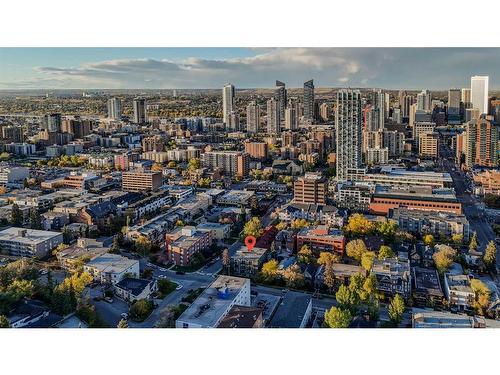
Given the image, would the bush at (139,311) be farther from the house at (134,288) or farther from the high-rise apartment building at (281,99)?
the high-rise apartment building at (281,99)

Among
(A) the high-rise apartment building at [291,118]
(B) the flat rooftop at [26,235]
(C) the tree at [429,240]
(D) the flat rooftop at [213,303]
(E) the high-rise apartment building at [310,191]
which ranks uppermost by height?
(A) the high-rise apartment building at [291,118]

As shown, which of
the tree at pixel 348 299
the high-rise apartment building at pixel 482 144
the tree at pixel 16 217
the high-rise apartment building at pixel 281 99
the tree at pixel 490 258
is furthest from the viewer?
the high-rise apartment building at pixel 281 99

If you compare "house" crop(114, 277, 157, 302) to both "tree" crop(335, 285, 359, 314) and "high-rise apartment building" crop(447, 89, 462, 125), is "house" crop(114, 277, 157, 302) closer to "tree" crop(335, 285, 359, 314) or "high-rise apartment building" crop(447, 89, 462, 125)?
"tree" crop(335, 285, 359, 314)

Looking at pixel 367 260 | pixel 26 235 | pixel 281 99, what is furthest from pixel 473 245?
pixel 281 99

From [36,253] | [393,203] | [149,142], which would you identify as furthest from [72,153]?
[393,203]

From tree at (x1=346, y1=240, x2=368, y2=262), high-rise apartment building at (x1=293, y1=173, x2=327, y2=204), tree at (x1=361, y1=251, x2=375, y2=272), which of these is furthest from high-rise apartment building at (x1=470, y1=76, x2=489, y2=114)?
tree at (x1=361, y1=251, x2=375, y2=272)

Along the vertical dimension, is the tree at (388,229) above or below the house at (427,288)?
above

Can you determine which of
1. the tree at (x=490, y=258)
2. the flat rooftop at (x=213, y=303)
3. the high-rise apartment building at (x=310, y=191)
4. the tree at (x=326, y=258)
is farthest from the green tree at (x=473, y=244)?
the flat rooftop at (x=213, y=303)
